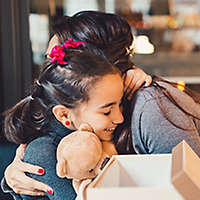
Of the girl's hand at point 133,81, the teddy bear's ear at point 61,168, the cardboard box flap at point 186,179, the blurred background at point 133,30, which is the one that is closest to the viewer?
the cardboard box flap at point 186,179

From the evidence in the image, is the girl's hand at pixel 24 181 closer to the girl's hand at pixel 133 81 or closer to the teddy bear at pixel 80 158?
the teddy bear at pixel 80 158

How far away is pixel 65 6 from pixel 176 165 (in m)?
1.71

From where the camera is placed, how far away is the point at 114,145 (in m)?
1.13

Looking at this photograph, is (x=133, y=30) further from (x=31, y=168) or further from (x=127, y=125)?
(x=31, y=168)

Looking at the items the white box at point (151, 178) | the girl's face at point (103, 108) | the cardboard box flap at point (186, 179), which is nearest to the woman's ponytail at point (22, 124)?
the girl's face at point (103, 108)

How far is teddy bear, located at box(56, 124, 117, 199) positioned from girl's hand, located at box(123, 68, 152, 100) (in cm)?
24

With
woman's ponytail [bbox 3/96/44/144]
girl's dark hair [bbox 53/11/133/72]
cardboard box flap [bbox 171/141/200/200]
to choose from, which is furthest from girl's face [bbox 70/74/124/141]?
cardboard box flap [bbox 171/141/200/200]

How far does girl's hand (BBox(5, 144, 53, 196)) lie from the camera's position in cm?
114

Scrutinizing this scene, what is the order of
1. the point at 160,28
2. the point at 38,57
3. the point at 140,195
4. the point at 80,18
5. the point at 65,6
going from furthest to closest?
1. the point at 160,28
2. the point at 65,6
3. the point at 38,57
4. the point at 80,18
5. the point at 140,195

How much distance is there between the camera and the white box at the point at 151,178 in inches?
27.6

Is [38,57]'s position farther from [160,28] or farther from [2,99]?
[160,28]

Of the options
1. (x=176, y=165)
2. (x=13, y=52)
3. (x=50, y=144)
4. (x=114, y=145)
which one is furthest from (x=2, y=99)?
(x=176, y=165)

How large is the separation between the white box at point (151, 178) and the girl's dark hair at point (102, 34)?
39 centimetres

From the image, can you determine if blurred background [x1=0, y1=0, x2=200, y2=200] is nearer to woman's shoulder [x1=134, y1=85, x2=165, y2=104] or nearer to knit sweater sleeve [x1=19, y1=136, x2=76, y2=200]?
knit sweater sleeve [x1=19, y1=136, x2=76, y2=200]
